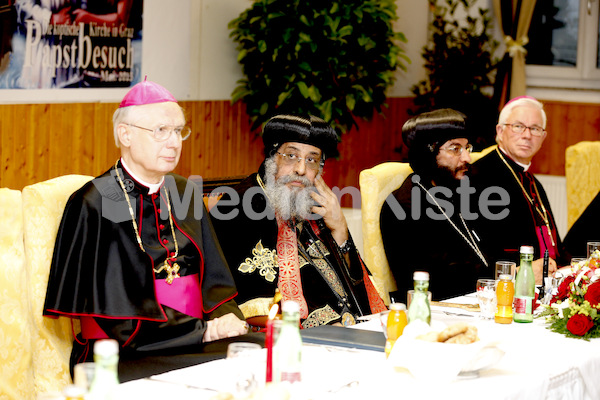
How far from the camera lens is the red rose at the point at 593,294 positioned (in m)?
2.90

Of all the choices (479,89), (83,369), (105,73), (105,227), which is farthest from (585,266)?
(479,89)

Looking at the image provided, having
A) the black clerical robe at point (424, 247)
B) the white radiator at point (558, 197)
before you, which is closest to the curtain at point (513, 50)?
the white radiator at point (558, 197)

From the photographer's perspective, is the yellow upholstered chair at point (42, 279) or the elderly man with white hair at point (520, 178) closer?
the yellow upholstered chair at point (42, 279)

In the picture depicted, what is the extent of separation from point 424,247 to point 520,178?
1.07 m

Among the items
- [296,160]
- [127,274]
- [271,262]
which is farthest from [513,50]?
[127,274]

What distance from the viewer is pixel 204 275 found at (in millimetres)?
3467

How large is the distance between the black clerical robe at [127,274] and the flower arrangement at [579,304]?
1197 mm

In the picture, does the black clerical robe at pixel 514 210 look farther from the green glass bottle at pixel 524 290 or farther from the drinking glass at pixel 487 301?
the drinking glass at pixel 487 301

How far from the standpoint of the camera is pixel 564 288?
3092 millimetres

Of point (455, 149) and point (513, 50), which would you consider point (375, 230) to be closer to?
point (455, 149)

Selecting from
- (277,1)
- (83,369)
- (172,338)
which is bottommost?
(172,338)

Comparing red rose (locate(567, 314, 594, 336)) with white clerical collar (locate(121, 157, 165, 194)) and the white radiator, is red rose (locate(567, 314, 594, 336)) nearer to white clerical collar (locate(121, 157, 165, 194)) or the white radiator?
white clerical collar (locate(121, 157, 165, 194))

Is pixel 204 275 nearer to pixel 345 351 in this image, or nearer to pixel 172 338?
pixel 172 338

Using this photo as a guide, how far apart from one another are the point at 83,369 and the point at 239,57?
15.3 feet
